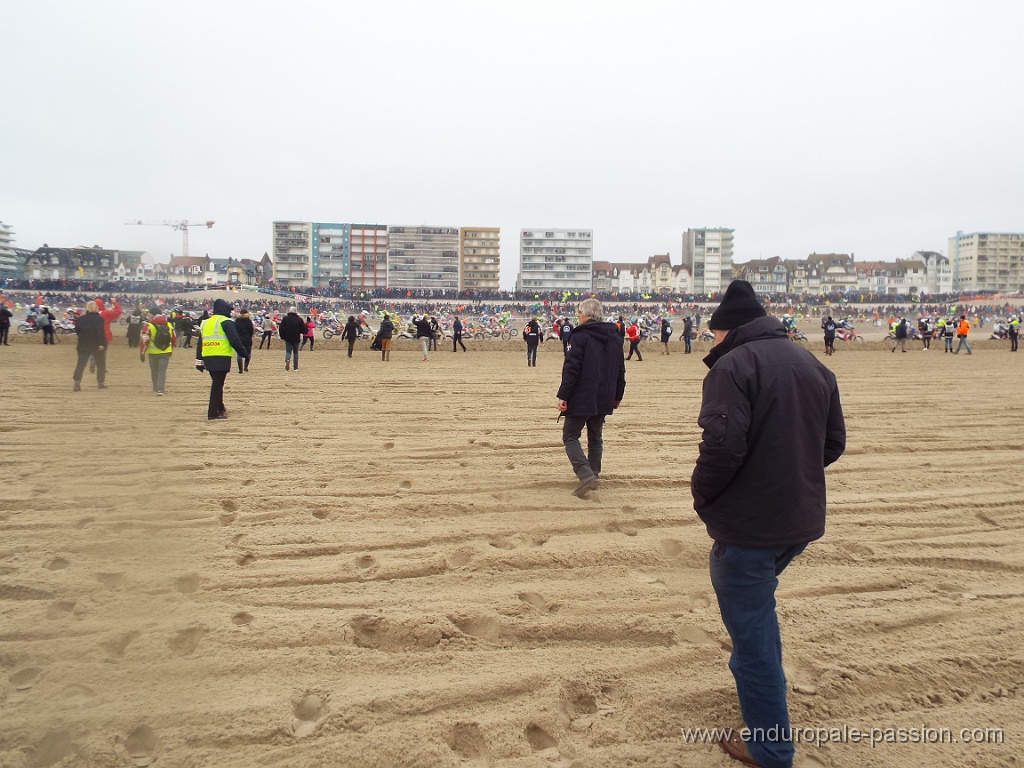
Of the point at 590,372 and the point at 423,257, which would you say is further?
the point at 423,257

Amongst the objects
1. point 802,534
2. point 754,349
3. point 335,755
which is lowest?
point 335,755

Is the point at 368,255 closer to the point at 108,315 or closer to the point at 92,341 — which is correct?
the point at 92,341

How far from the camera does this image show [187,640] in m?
3.12

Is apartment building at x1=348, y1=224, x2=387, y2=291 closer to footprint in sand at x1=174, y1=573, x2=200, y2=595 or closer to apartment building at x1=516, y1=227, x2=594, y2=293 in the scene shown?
apartment building at x1=516, y1=227, x2=594, y2=293

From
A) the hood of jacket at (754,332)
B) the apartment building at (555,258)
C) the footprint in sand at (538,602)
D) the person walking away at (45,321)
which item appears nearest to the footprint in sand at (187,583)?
the footprint in sand at (538,602)

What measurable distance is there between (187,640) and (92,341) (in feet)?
9.94

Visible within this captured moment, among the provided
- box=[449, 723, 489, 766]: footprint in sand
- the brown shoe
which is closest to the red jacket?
box=[449, 723, 489, 766]: footprint in sand

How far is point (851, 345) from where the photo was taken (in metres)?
33.6

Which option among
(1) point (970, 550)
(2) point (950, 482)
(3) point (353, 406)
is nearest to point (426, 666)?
(1) point (970, 550)

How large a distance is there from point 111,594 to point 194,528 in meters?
1.08

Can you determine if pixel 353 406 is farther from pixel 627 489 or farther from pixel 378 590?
pixel 378 590

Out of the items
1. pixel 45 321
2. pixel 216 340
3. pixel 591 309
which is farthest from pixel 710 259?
pixel 591 309

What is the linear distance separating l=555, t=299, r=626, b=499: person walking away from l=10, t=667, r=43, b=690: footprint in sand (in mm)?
3748

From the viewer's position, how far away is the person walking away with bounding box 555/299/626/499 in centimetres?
555
